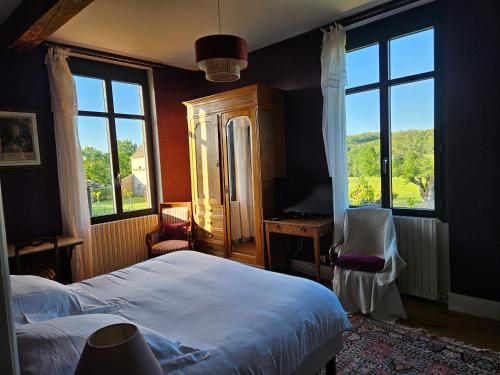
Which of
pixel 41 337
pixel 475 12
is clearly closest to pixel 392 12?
pixel 475 12

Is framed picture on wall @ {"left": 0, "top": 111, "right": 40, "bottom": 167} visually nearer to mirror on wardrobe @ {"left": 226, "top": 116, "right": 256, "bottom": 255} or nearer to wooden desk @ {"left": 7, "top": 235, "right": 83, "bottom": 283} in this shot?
wooden desk @ {"left": 7, "top": 235, "right": 83, "bottom": 283}

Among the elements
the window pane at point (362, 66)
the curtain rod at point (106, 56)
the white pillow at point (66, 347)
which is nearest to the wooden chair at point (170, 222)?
the curtain rod at point (106, 56)

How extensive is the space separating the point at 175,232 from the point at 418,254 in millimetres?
2868

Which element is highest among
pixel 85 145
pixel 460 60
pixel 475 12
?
pixel 475 12

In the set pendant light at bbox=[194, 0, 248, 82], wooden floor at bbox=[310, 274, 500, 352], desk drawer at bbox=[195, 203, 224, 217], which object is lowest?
wooden floor at bbox=[310, 274, 500, 352]

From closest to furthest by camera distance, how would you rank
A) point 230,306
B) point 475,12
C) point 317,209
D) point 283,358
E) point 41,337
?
point 41,337, point 283,358, point 230,306, point 475,12, point 317,209

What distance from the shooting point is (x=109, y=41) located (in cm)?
369

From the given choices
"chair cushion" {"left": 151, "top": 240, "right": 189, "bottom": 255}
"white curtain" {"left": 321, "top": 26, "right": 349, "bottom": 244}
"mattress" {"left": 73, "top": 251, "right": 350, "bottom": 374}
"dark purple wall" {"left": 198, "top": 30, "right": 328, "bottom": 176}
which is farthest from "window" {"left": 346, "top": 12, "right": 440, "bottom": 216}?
"chair cushion" {"left": 151, "top": 240, "right": 189, "bottom": 255}

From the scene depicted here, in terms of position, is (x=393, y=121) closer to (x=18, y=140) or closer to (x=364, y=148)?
(x=364, y=148)

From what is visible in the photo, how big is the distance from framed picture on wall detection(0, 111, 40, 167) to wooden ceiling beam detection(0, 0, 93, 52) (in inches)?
26.8

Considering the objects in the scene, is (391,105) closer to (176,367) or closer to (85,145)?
(176,367)

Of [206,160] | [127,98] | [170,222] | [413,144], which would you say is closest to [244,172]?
[206,160]

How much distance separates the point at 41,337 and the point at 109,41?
3.43 m

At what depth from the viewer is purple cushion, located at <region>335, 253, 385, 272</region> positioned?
2.83 meters
